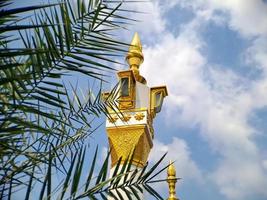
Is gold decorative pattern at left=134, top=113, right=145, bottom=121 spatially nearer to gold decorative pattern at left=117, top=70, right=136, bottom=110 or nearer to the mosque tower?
the mosque tower

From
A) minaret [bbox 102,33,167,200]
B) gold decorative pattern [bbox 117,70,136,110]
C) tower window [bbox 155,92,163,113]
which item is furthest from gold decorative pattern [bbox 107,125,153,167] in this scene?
tower window [bbox 155,92,163,113]

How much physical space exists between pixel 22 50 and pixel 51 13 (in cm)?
42

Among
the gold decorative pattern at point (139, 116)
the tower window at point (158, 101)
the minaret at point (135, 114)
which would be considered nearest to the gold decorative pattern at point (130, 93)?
the minaret at point (135, 114)

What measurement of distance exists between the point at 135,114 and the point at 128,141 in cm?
57

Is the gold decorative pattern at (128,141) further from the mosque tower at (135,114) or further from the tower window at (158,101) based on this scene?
the tower window at (158,101)

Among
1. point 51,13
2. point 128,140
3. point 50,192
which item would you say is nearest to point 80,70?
point 51,13

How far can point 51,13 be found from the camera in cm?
124

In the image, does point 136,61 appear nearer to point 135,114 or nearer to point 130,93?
point 130,93

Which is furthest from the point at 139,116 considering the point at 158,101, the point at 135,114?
the point at 158,101

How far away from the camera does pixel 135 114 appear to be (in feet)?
26.4

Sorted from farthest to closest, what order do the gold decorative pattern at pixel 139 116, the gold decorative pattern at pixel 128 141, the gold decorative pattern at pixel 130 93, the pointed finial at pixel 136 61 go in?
the pointed finial at pixel 136 61 < the gold decorative pattern at pixel 130 93 < the gold decorative pattern at pixel 139 116 < the gold decorative pattern at pixel 128 141

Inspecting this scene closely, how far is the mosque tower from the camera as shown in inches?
303

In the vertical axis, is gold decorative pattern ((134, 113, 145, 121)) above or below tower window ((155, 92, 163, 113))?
below

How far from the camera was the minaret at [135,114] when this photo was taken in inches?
303
